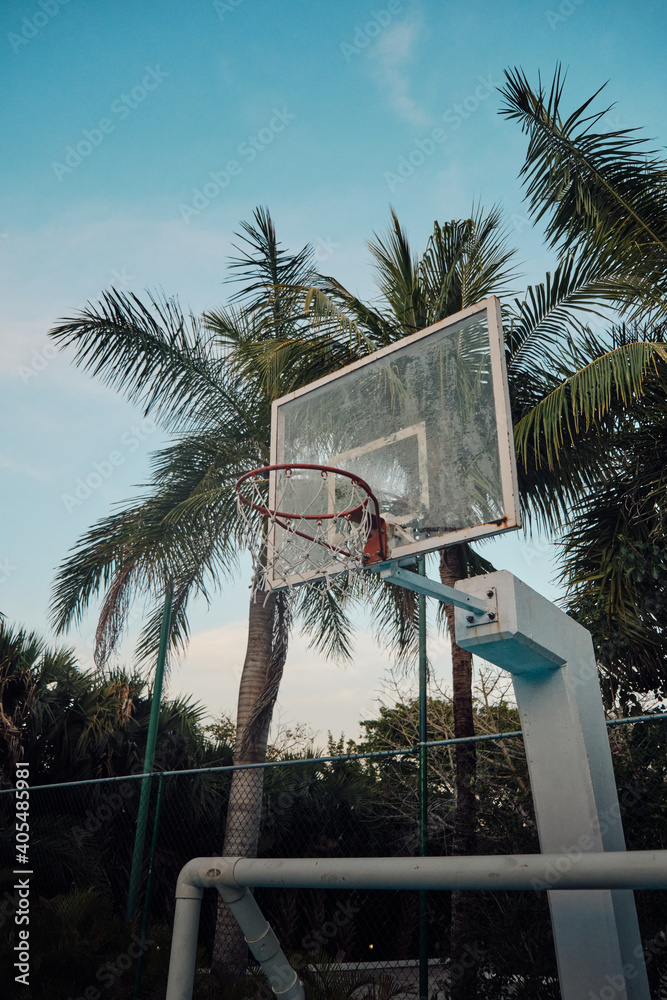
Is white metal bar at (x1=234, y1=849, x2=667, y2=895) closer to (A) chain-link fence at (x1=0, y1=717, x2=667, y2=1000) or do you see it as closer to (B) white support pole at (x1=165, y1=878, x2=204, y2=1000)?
(B) white support pole at (x1=165, y1=878, x2=204, y2=1000)

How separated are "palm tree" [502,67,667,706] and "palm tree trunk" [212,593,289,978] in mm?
3458

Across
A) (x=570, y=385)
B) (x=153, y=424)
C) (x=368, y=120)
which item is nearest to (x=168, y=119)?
(x=368, y=120)

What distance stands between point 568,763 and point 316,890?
6.24 metres

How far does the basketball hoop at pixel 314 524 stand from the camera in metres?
4.45

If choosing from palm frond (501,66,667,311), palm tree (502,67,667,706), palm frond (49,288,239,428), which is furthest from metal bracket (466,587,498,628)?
palm frond (49,288,239,428)

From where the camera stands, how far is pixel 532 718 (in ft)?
12.1

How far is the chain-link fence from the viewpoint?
436 centimetres

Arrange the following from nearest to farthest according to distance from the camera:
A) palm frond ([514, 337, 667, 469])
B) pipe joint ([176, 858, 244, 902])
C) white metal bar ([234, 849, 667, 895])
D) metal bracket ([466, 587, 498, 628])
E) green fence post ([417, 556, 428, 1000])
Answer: white metal bar ([234, 849, 667, 895])
pipe joint ([176, 858, 244, 902])
metal bracket ([466, 587, 498, 628])
green fence post ([417, 556, 428, 1000])
palm frond ([514, 337, 667, 469])

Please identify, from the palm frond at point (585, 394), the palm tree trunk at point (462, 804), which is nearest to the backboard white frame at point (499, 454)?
the palm tree trunk at point (462, 804)

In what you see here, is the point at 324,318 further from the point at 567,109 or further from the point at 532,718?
the point at 532,718

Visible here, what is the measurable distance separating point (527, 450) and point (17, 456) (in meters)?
5.92

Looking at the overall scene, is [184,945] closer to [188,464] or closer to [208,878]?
[208,878]

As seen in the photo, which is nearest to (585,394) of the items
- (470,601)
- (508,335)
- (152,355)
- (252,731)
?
(508,335)

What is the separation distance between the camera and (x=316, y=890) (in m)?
8.66
